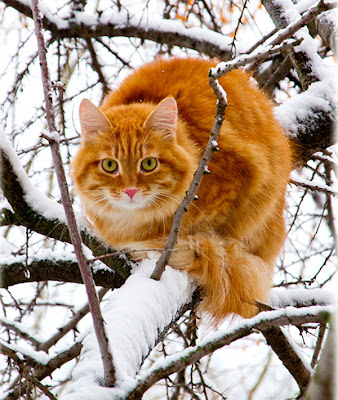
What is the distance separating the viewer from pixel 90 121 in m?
2.48

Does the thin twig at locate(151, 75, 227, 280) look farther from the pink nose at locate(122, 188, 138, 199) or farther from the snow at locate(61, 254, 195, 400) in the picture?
the pink nose at locate(122, 188, 138, 199)

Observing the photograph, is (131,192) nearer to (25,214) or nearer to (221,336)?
(25,214)

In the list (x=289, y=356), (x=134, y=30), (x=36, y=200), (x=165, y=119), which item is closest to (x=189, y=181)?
(x=165, y=119)

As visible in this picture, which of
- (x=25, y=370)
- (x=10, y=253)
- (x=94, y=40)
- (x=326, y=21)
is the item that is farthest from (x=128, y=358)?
(x=94, y=40)

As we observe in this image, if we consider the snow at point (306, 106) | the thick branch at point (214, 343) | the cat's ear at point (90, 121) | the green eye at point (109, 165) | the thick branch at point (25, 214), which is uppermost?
the snow at point (306, 106)

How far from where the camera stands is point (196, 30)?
399 cm

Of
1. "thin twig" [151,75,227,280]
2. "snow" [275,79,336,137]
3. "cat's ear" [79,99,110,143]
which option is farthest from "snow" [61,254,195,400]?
"snow" [275,79,336,137]

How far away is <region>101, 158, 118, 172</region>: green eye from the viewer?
2409 millimetres

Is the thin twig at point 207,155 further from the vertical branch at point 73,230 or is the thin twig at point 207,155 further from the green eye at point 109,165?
the green eye at point 109,165

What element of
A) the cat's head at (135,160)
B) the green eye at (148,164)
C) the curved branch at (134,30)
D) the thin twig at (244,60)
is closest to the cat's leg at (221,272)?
the cat's head at (135,160)

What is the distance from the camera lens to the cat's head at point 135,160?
2.34 metres

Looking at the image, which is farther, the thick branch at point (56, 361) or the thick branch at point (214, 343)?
the thick branch at point (56, 361)

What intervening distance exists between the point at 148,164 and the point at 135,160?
8 cm

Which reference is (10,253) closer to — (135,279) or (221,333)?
(135,279)
